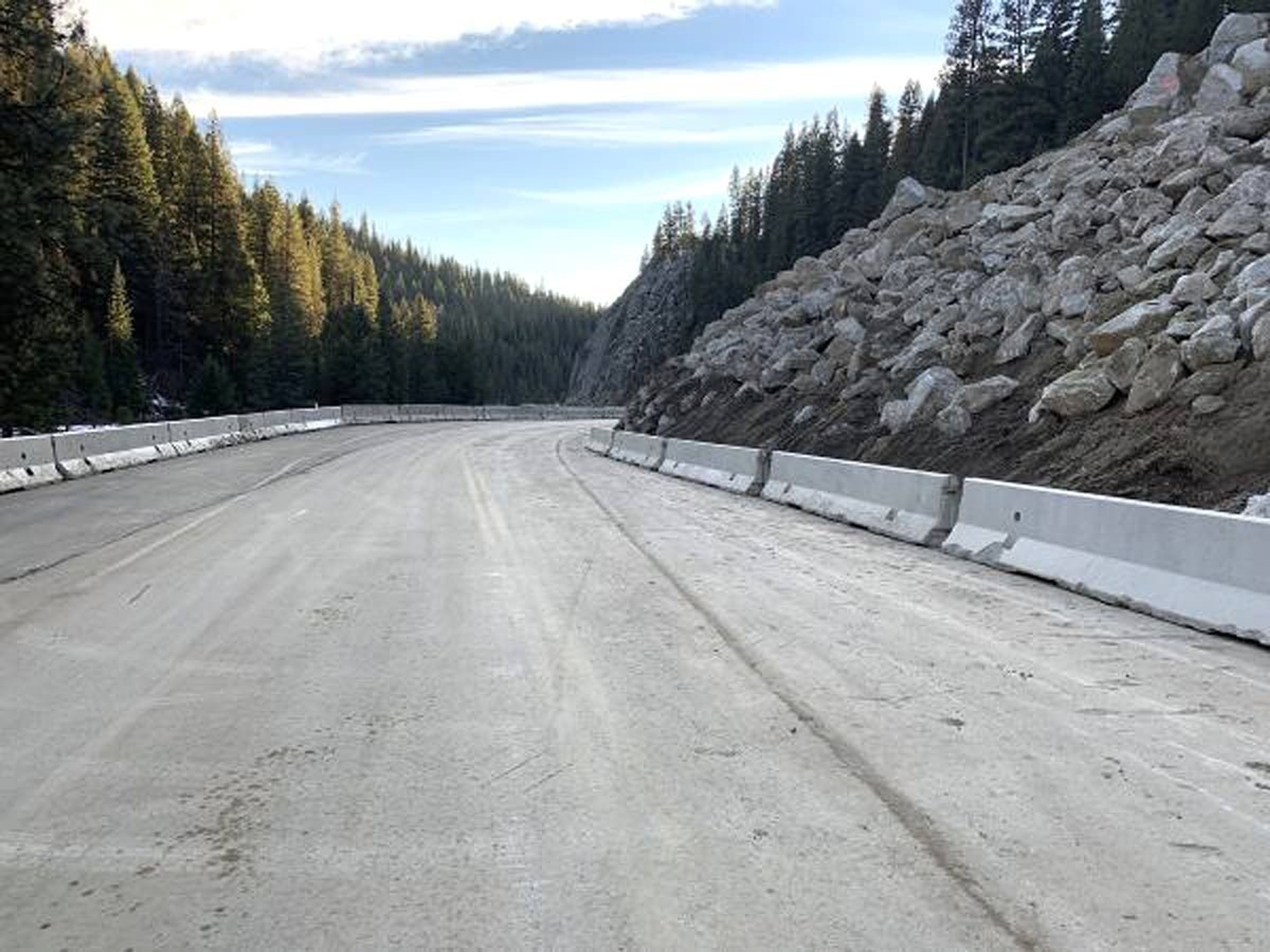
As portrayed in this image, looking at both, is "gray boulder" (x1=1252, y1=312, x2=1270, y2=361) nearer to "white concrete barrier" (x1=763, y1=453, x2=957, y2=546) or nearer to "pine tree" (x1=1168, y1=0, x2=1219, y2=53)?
"white concrete barrier" (x1=763, y1=453, x2=957, y2=546)

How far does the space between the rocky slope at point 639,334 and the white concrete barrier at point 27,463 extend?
102 metres

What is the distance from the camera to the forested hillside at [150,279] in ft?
90.4

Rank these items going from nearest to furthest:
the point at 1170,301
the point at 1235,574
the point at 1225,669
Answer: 1. the point at 1225,669
2. the point at 1235,574
3. the point at 1170,301

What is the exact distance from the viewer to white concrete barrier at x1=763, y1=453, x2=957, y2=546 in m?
12.1

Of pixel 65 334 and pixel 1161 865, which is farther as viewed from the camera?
pixel 65 334

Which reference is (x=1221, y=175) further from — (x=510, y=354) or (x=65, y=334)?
(x=510, y=354)

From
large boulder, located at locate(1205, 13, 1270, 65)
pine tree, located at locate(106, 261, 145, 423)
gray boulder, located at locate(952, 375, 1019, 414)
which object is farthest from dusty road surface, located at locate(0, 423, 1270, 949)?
pine tree, located at locate(106, 261, 145, 423)

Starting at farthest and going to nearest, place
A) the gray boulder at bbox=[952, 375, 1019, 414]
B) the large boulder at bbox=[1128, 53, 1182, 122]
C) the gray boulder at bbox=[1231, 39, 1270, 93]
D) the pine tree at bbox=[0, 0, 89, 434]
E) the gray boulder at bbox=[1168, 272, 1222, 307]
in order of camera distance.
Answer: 1. the large boulder at bbox=[1128, 53, 1182, 122]
2. the pine tree at bbox=[0, 0, 89, 434]
3. the gray boulder at bbox=[1231, 39, 1270, 93]
4. the gray boulder at bbox=[952, 375, 1019, 414]
5. the gray boulder at bbox=[1168, 272, 1222, 307]

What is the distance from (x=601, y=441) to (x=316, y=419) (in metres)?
18.3

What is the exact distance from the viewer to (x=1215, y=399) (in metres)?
13.0

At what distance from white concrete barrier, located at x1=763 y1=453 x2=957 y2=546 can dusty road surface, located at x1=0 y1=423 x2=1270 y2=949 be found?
8.77 feet

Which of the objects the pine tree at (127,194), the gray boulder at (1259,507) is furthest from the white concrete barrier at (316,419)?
the gray boulder at (1259,507)

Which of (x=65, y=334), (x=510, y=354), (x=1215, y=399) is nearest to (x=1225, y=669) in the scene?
(x=1215, y=399)

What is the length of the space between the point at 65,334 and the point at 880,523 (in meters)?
28.4
